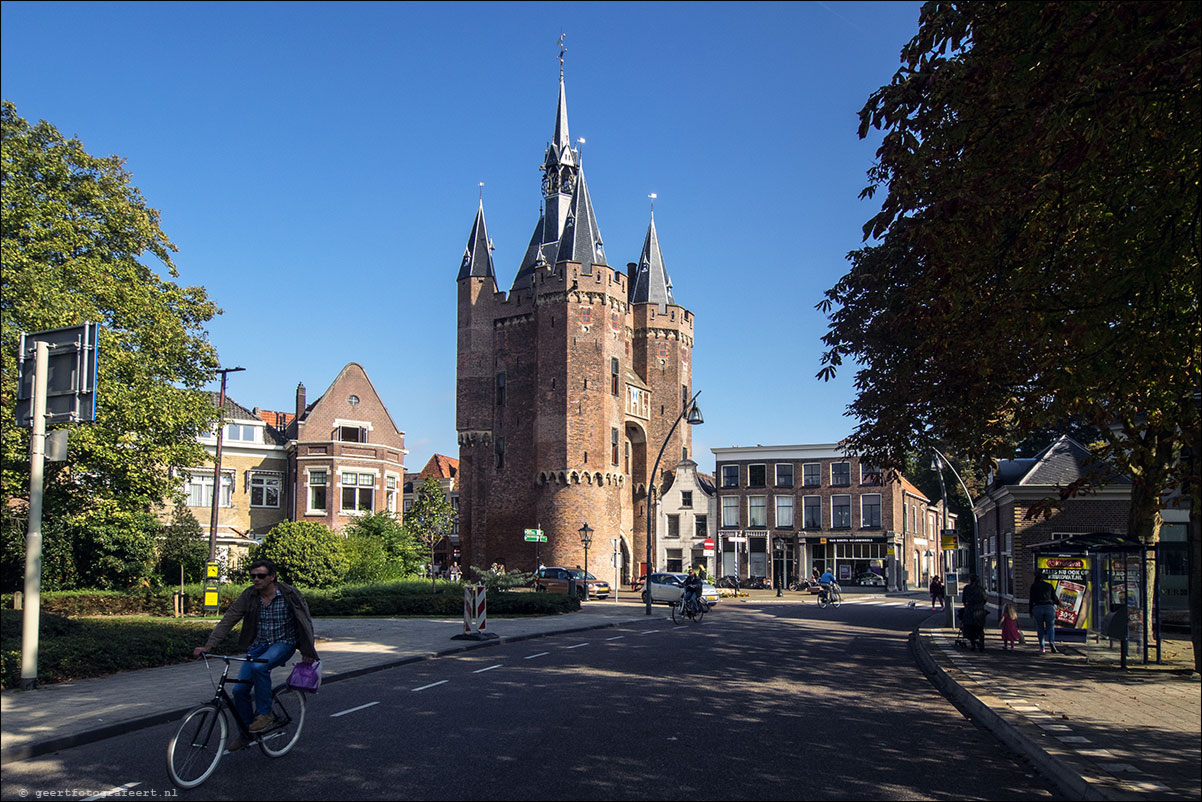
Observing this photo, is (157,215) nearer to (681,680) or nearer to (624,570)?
(681,680)

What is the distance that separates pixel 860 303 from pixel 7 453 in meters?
21.5

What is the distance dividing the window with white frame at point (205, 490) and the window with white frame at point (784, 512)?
115 ft

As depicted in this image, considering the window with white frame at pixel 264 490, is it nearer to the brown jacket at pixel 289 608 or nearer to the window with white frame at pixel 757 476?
the window with white frame at pixel 757 476

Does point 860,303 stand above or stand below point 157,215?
below

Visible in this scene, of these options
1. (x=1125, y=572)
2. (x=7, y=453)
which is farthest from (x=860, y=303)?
(x=7, y=453)

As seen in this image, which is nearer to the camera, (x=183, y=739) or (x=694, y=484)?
(x=183, y=739)

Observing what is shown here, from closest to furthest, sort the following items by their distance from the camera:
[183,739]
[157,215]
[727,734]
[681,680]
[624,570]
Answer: [183,739] < [727,734] < [681,680] < [157,215] < [624,570]

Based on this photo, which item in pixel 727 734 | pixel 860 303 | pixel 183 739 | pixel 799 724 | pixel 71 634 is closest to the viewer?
pixel 183 739

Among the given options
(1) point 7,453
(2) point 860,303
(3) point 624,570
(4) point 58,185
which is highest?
(4) point 58,185

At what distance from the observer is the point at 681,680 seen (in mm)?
13906

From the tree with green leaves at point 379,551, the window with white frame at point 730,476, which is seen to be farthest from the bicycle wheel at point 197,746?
the window with white frame at point 730,476

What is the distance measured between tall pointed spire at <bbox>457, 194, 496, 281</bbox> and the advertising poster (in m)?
52.1

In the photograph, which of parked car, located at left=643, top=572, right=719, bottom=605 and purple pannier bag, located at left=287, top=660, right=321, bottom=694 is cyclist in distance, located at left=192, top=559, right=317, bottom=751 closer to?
purple pannier bag, located at left=287, top=660, right=321, bottom=694

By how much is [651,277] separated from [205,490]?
112 ft
